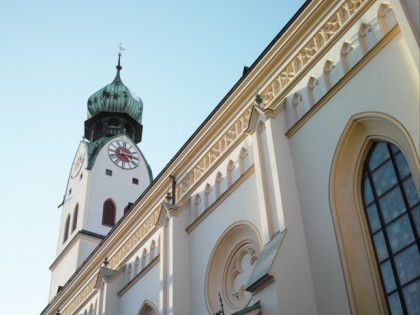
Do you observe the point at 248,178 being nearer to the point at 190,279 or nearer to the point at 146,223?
the point at 190,279

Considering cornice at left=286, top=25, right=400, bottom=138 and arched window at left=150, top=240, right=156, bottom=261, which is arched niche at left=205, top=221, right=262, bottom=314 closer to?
cornice at left=286, top=25, right=400, bottom=138

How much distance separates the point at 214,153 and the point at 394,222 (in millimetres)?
6618

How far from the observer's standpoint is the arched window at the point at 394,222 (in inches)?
352

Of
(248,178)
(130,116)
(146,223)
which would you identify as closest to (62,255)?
(130,116)

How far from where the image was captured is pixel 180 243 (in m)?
15.2

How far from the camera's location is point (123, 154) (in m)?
32.3

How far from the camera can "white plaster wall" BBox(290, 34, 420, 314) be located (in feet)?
31.2

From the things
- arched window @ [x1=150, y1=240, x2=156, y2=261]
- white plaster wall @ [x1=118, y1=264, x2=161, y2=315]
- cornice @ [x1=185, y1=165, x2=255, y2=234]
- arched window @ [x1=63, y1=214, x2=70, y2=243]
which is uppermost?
arched window @ [x1=63, y1=214, x2=70, y2=243]

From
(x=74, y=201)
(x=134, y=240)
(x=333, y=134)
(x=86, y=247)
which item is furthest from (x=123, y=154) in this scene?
(x=333, y=134)

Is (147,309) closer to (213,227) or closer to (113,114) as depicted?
(213,227)

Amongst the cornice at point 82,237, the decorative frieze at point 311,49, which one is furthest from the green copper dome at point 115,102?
the decorative frieze at point 311,49

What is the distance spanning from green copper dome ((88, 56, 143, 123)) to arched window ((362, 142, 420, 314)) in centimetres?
2685

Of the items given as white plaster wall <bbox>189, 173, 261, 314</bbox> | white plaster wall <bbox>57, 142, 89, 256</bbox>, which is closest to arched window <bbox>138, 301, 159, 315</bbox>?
white plaster wall <bbox>189, 173, 261, 314</bbox>

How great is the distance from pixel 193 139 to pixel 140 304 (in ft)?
16.3
